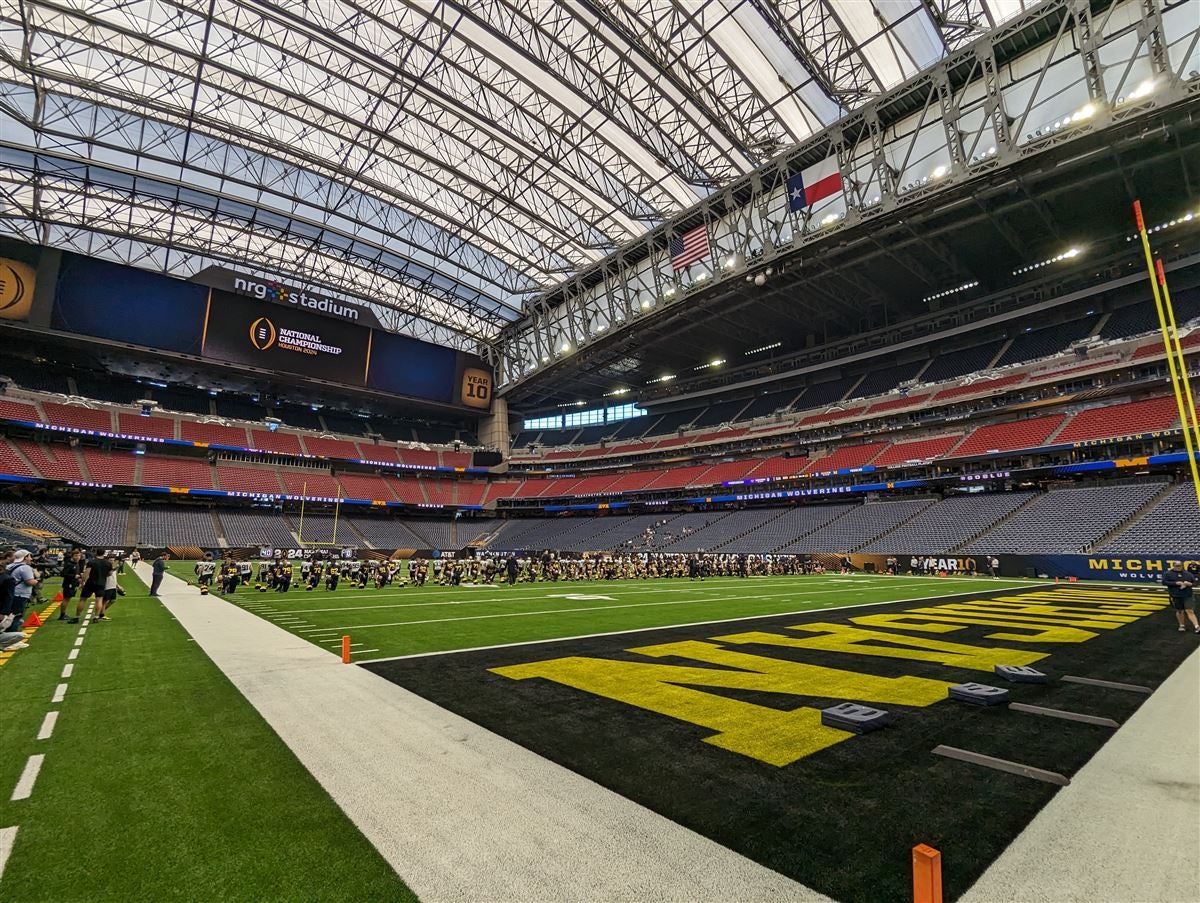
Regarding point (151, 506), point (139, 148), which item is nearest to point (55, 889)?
point (139, 148)

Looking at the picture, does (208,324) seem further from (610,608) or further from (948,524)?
(948,524)

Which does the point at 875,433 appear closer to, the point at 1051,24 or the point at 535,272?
the point at 1051,24

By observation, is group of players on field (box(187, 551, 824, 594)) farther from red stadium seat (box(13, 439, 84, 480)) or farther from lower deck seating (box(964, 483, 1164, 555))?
red stadium seat (box(13, 439, 84, 480))

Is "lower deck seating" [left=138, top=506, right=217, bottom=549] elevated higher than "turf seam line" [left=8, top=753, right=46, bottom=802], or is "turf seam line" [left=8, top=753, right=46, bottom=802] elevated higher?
"lower deck seating" [left=138, top=506, right=217, bottom=549]

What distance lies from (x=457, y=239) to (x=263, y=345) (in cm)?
1948

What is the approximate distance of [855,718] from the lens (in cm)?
491

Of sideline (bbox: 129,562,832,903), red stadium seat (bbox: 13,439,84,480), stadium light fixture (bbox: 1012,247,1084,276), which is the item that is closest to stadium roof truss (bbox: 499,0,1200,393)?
stadium light fixture (bbox: 1012,247,1084,276)

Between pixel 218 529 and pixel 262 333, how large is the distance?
54.8ft

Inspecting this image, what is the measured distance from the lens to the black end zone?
10.2 ft

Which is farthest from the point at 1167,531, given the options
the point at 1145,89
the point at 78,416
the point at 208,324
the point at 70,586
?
the point at 78,416

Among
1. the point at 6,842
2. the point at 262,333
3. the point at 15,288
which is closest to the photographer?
the point at 6,842

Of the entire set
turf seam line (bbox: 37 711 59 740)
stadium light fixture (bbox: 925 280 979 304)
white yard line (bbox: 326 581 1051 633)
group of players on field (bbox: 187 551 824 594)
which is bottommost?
white yard line (bbox: 326 581 1051 633)

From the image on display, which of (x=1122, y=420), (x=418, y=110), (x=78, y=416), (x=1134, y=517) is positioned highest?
(x=418, y=110)

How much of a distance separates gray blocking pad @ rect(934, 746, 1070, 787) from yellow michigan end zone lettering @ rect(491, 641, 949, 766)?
2.55 feet
